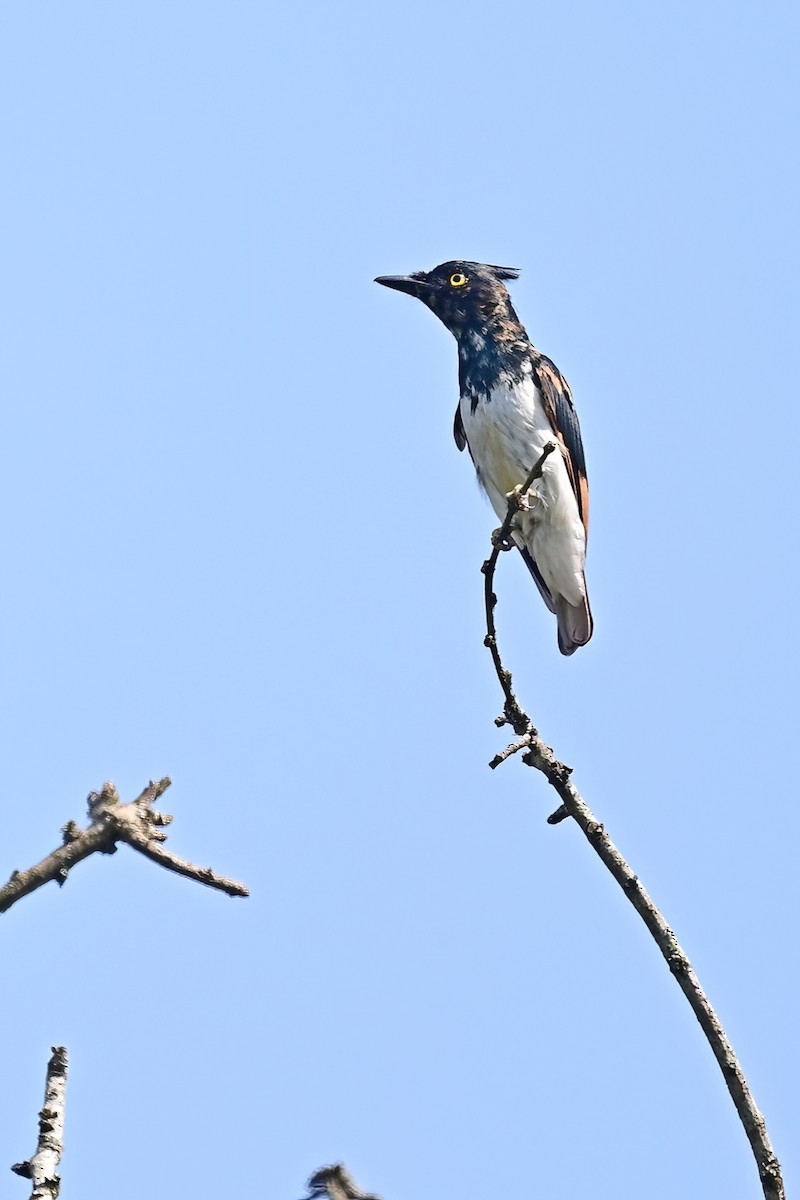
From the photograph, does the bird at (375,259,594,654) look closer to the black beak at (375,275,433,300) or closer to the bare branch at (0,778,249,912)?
the black beak at (375,275,433,300)

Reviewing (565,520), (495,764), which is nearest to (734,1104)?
(495,764)

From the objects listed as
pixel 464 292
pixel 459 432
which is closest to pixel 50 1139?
pixel 459 432

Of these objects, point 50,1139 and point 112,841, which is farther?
point 50,1139

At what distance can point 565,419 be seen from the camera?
880 centimetres

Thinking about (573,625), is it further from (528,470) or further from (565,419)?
(565,419)

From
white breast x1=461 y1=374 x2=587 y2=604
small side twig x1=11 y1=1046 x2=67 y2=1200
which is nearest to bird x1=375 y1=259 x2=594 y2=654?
white breast x1=461 y1=374 x2=587 y2=604

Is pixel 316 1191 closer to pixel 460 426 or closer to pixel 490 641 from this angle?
pixel 490 641

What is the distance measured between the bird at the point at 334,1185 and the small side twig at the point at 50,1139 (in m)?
0.66

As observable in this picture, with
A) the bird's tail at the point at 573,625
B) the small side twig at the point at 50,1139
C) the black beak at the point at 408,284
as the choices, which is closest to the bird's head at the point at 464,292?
the black beak at the point at 408,284

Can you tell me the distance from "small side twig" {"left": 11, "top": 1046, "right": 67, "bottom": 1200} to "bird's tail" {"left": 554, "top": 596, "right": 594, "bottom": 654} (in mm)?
6569

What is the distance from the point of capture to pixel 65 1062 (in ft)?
9.27

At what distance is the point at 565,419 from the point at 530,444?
0.36 metres

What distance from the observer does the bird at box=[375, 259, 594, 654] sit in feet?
28.3

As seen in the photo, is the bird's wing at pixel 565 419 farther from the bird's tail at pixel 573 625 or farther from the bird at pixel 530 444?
the bird's tail at pixel 573 625
